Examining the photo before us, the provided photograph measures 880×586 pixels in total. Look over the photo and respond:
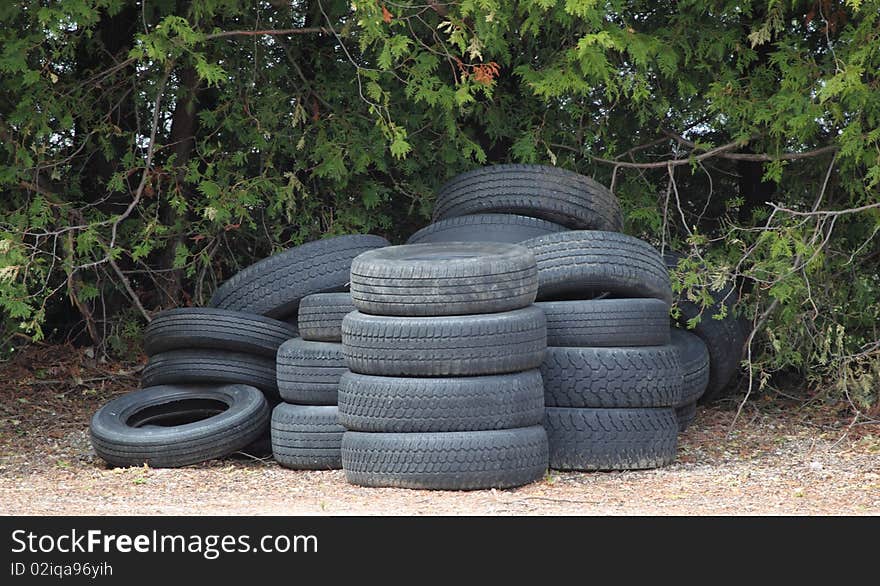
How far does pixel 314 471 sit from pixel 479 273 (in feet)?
6.18

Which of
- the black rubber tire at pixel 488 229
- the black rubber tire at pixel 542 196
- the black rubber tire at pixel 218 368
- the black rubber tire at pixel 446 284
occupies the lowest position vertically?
the black rubber tire at pixel 218 368

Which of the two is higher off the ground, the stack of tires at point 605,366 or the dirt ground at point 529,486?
the stack of tires at point 605,366

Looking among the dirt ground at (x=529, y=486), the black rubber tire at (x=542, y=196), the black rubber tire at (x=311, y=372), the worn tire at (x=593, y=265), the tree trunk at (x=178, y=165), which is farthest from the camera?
the tree trunk at (x=178, y=165)

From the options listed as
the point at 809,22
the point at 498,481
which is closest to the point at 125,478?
the point at 498,481

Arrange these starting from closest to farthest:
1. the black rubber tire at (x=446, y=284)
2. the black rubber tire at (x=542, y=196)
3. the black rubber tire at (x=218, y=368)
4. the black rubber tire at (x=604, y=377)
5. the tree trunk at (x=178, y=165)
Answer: the black rubber tire at (x=446, y=284)
the black rubber tire at (x=604, y=377)
the black rubber tire at (x=218, y=368)
the black rubber tire at (x=542, y=196)
the tree trunk at (x=178, y=165)

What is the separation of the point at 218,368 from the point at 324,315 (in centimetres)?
102

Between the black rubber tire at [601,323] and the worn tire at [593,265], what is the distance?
0.52ft

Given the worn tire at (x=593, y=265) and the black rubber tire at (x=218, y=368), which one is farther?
the black rubber tire at (x=218, y=368)

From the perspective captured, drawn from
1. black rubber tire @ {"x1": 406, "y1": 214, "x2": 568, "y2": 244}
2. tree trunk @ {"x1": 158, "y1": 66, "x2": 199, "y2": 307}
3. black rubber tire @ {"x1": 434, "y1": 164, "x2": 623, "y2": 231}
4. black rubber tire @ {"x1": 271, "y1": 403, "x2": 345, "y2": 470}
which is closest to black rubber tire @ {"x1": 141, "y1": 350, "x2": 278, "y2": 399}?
black rubber tire @ {"x1": 271, "y1": 403, "x2": 345, "y2": 470}

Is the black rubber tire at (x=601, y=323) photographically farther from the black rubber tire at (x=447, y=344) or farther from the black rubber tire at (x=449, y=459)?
the black rubber tire at (x=449, y=459)

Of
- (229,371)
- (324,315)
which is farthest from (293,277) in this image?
(229,371)

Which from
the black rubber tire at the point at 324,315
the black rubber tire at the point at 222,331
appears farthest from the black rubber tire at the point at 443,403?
the black rubber tire at the point at 222,331

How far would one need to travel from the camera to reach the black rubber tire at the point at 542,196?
850 cm

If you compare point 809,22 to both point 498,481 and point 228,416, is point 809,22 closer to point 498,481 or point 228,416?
point 498,481
